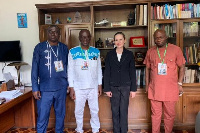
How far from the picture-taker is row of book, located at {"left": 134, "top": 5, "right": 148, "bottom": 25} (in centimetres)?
279

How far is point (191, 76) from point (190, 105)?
44cm

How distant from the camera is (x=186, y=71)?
9.18 ft

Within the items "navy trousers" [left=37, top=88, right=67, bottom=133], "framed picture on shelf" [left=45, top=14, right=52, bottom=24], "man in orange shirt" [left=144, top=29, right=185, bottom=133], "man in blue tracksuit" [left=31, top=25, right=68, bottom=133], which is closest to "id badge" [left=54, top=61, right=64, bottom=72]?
"man in blue tracksuit" [left=31, top=25, right=68, bottom=133]

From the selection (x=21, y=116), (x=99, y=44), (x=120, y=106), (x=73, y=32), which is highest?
(x=73, y=32)

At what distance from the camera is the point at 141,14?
2.80 metres

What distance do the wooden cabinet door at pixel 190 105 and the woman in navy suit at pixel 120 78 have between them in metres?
0.95

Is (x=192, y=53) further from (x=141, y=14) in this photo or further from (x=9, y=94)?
(x=9, y=94)

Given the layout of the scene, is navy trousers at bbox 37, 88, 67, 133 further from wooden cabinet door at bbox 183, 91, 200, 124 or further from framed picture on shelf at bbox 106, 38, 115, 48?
wooden cabinet door at bbox 183, 91, 200, 124

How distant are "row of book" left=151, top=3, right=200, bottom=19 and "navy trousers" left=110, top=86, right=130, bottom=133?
1.25 meters

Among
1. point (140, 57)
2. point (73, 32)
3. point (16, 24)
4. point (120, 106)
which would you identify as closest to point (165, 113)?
point (120, 106)

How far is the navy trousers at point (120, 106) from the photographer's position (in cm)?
235

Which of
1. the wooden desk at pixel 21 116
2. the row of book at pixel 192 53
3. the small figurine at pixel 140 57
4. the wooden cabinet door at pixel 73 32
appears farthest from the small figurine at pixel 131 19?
the wooden desk at pixel 21 116

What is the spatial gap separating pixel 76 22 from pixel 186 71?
189 centimetres

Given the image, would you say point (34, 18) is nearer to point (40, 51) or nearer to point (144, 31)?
point (40, 51)
